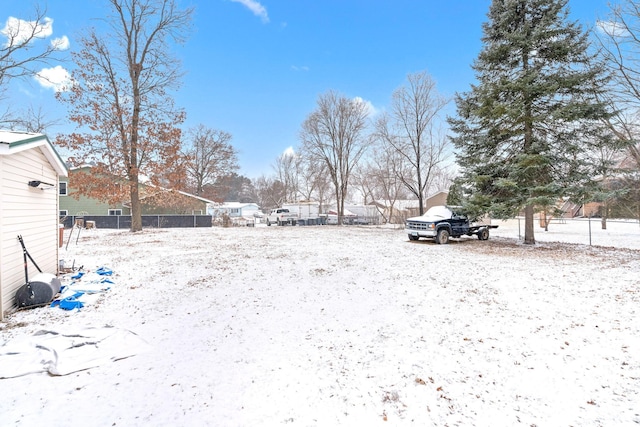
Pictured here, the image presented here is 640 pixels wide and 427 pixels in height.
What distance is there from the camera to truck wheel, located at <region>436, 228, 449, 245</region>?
13.1 m

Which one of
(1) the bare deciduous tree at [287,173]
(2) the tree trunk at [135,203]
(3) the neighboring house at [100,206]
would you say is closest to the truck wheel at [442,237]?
(2) the tree trunk at [135,203]

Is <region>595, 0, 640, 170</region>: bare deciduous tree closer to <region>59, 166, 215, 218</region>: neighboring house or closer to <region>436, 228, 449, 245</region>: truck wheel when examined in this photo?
<region>436, 228, 449, 245</region>: truck wheel

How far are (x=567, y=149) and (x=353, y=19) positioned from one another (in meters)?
12.6

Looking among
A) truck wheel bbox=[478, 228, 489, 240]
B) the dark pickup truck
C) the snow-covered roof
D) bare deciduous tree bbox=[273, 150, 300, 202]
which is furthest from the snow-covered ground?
bare deciduous tree bbox=[273, 150, 300, 202]

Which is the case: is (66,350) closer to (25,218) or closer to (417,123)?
(25,218)

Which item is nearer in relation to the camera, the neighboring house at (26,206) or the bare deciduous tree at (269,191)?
the neighboring house at (26,206)

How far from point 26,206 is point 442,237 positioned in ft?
43.7

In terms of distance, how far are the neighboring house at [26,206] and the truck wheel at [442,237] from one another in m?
13.0

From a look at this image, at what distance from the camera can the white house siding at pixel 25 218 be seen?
4930 mm

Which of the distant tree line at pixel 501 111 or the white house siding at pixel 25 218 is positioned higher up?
the distant tree line at pixel 501 111

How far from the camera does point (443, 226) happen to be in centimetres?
1321

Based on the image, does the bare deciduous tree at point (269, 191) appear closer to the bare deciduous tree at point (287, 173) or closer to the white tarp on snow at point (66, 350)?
the bare deciduous tree at point (287, 173)

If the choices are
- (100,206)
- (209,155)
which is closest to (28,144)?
(100,206)

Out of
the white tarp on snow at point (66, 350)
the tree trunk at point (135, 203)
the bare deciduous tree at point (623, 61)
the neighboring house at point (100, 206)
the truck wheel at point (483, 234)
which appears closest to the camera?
the white tarp on snow at point (66, 350)
